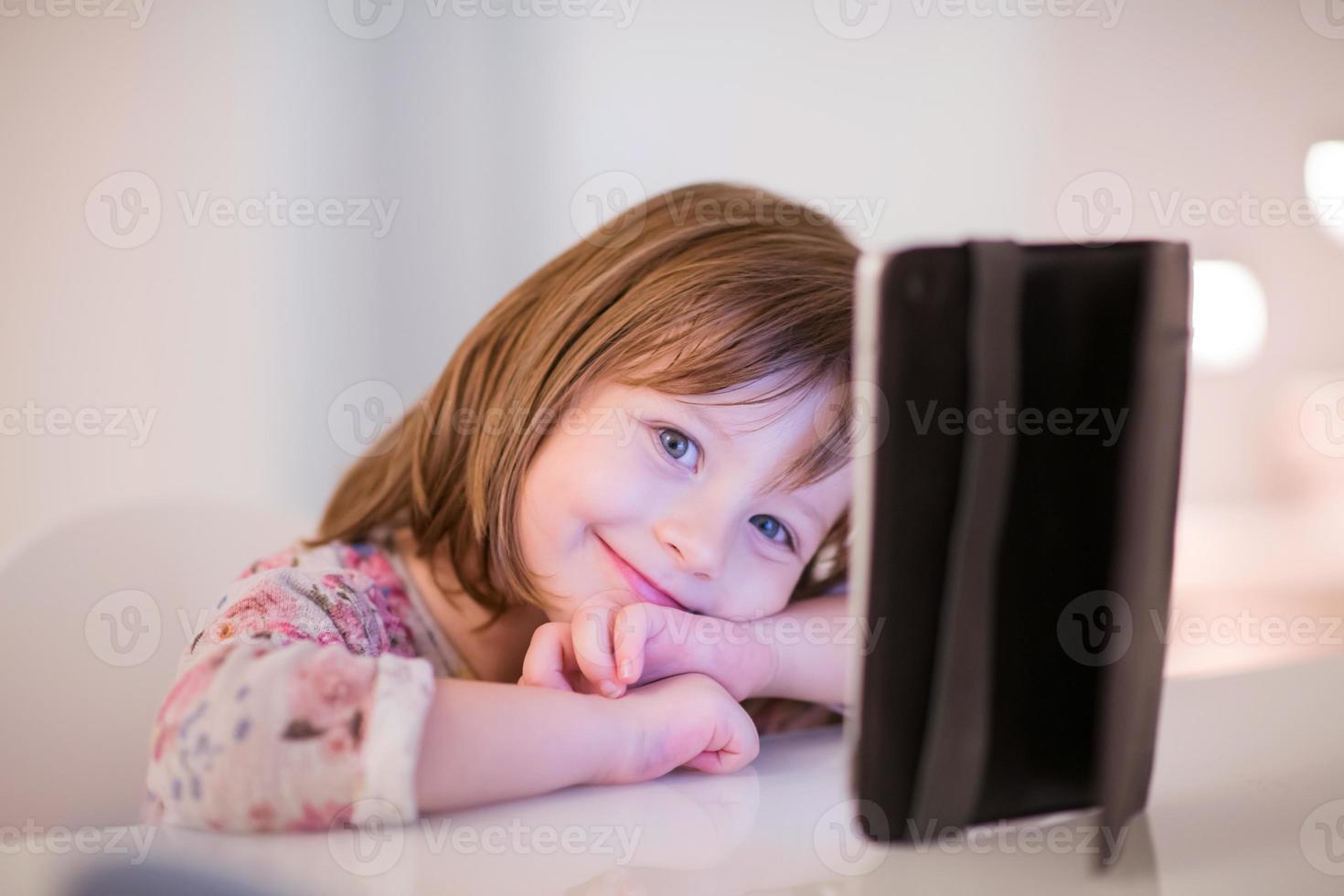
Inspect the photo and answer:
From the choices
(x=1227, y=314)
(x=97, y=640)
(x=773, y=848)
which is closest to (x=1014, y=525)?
(x=773, y=848)

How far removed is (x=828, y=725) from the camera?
100 cm

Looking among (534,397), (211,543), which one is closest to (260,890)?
(534,397)

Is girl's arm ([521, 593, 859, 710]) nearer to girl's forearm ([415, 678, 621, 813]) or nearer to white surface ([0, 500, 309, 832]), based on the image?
girl's forearm ([415, 678, 621, 813])

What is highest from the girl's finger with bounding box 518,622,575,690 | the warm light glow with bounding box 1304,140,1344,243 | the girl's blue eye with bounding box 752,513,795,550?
the warm light glow with bounding box 1304,140,1344,243

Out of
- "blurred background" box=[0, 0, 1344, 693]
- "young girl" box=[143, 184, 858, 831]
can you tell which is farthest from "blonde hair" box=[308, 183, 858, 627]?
"blurred background" box=[0, 0, 1344, 693]

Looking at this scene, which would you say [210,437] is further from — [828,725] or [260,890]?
[260,890]

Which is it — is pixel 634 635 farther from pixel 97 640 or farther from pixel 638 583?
pixel 97 640

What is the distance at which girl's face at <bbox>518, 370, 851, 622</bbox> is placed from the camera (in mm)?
835

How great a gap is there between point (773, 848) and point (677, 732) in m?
0.14

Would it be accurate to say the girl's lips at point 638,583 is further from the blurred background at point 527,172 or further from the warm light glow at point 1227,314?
the warm light glow at point 1227,314

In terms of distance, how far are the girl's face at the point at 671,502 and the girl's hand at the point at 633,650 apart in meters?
0.03

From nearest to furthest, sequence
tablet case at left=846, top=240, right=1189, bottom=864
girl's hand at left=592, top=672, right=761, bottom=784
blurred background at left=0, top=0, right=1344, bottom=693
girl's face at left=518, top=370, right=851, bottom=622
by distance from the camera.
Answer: tablet case at left=846, top=240, right=1189, bottom=864, girl's hand at left=592, top=672, right=761, bottom=784, girl's face at left=518, top=370, right=851, bottom=622, blurred background at left=0, top=0, right=1344, bottom=693

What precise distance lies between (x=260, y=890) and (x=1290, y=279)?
78.9 inches

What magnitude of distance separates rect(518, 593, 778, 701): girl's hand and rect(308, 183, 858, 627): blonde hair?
0.40ft
